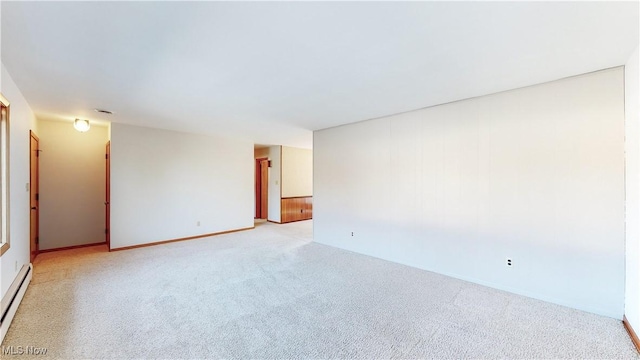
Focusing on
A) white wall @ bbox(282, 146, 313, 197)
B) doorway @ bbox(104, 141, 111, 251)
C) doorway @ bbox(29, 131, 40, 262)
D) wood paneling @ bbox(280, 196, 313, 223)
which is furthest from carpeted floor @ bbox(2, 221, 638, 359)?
white wall @ bbox(282, 146, 313, 197)

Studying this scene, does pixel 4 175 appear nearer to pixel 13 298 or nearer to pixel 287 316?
pixel 13 298

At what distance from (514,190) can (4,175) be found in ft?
18.0

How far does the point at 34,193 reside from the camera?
4.25 metres

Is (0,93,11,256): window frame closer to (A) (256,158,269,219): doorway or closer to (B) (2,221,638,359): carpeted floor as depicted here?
(B) (2,221,638,359): carpeted floor

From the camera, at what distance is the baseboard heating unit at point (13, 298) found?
2.17m

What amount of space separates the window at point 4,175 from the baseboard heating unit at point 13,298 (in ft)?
1.52

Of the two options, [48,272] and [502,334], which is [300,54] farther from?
[48,272]

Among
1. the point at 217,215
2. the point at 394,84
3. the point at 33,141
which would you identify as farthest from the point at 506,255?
the point at 33,141

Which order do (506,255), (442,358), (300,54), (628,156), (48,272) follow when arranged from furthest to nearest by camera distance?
(48,272), (506,255), (628,156), (300,54), (442,358)

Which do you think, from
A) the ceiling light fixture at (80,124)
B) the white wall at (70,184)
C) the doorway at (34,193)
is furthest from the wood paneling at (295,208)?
the doorway at (34,193)

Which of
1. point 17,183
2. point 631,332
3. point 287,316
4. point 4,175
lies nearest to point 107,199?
point 17,183

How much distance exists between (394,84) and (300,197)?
571 cm

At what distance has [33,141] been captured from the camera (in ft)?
13.6

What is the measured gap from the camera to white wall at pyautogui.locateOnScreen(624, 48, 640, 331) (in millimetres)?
2145
